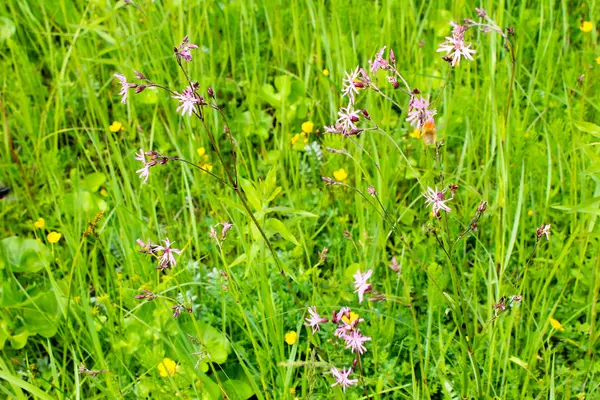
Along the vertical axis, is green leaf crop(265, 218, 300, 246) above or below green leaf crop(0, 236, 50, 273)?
above

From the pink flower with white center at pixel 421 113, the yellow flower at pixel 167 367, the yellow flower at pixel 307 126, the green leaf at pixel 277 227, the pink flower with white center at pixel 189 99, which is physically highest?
the pink flower with white center at pixel 189 99

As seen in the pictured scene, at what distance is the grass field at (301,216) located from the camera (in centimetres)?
175

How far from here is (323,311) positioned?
1.99 m

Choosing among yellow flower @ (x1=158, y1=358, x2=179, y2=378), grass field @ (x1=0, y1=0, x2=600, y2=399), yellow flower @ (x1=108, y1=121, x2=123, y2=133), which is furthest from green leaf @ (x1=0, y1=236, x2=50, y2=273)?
yellow flower @ (x1=158, y1=358, x2=179, y2=378)

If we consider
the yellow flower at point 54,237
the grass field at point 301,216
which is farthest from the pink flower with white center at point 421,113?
the yellow flower at point 54,237

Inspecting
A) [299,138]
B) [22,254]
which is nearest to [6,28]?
[22,254]

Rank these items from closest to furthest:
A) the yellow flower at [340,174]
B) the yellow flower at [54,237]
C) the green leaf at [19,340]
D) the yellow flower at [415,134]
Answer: the green leaf at [19,340], the yellow flower at [54,237], the yellow flower at [340,174], the yellow flower at [415,134]

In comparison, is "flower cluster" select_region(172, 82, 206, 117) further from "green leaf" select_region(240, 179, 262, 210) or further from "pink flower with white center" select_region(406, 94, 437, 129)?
"pink flower with white center" select_region(406, 94, 437, 129)

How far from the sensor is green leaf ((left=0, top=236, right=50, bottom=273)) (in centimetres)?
228

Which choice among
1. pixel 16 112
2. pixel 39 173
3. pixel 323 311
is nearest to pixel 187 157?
pixel 39 173

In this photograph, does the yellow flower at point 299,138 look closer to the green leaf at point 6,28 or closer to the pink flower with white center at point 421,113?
the pink flower with white center at point 421,113

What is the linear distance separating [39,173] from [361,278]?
176 centimetres

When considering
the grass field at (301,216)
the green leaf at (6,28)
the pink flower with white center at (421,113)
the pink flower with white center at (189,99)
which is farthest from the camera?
the green leaf at (6,28)

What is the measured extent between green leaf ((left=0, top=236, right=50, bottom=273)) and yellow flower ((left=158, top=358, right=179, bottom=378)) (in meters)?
0.70
